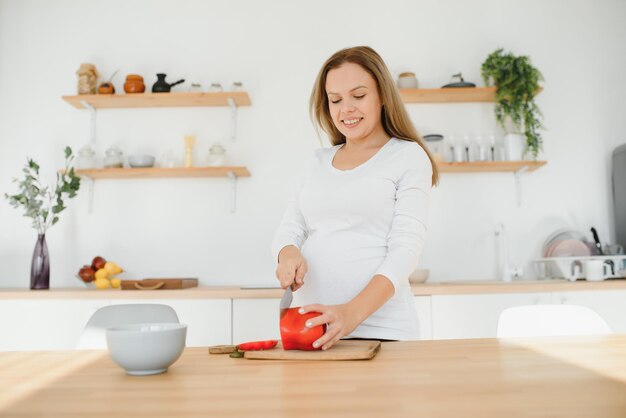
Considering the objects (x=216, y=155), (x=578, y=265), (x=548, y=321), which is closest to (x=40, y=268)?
(x=216, y=155)

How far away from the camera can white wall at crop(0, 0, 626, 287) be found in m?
3.12

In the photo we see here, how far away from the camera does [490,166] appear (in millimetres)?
2996

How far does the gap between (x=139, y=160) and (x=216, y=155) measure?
0.40 metres

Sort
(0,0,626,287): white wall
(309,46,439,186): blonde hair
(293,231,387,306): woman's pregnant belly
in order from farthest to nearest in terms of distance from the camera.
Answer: (0,0,626,287): white wall → (309,46,439,186): blonde hair → (293,231,387,306): woman's pregnant belly

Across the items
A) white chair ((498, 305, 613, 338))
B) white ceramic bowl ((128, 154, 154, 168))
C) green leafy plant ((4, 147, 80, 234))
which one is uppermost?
white ceramic bowl ((128, 154, 154, 168))

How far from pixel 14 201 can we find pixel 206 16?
1.46 metres

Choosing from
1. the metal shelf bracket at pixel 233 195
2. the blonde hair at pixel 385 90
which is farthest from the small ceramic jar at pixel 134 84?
the blonde hair at pixel 385 90

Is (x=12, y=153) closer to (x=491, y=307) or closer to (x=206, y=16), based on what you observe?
(x=206, y=16)

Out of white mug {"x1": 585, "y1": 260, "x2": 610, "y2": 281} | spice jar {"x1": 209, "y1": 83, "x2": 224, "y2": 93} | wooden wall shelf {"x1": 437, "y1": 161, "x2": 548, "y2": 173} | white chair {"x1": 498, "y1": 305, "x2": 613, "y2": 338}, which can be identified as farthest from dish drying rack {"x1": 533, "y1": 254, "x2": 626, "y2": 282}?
spice jar {"x1": 209, "y1": 83, "x2": 224, "y2": 93}

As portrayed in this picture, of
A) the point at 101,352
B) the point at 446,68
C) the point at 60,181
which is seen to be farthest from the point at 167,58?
the point at 101,352

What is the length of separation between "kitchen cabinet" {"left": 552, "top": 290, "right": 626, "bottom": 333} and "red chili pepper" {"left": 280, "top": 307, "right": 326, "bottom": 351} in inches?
72.7

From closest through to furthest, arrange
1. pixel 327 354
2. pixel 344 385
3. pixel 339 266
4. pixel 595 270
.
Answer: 1. pixel 344 385
2. pixel 327 354
3. pixel 339 266
4. pixel 595 270

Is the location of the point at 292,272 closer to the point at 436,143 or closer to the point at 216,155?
the point at 216,155

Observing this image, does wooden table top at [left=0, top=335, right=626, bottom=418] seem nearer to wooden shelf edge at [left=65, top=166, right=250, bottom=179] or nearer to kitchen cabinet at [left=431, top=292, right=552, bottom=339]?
kitchen cabinet at [left=431, top=292, right=552, bottom=339]
